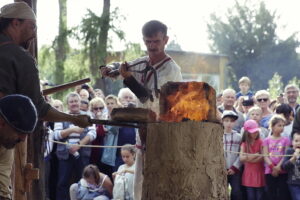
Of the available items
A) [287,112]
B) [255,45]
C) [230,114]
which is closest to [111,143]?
[230,114]

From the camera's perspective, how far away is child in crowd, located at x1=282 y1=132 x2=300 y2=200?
9.98 meters

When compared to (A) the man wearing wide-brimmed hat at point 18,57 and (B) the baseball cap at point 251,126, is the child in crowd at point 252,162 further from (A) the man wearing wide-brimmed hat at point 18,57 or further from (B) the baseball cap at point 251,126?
(A) the man wearing wide-brimmed hat at point 18,57

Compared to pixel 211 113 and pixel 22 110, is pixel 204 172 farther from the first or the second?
pixel 22 110

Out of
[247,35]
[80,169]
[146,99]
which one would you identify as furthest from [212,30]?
[146,99]

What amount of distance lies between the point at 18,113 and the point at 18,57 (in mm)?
1597

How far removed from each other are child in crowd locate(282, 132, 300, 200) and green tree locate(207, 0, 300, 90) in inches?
1472

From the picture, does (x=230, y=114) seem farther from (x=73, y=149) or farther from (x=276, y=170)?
(x=73, y=149)

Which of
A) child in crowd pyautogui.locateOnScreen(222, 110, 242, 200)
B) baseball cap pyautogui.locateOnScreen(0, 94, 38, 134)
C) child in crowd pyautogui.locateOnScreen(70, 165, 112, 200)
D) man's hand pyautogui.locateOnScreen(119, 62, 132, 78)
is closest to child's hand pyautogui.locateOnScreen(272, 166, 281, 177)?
child in crowd pyautogui.locateOnScreen(222, 110, 242, 200)

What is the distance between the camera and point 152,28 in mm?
7172

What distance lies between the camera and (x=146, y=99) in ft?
23.0

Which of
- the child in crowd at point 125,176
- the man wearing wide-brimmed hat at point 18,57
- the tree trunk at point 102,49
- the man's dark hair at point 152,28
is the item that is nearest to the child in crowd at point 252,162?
the child in crowd at point 125,176

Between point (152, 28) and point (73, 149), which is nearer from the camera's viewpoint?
point (152, 28)

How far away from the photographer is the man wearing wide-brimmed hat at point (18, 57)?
6.22 meters

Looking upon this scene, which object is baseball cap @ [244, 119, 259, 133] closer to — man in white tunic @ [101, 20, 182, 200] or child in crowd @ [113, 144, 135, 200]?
child in crowd @ [113, 144, 135, 200]
